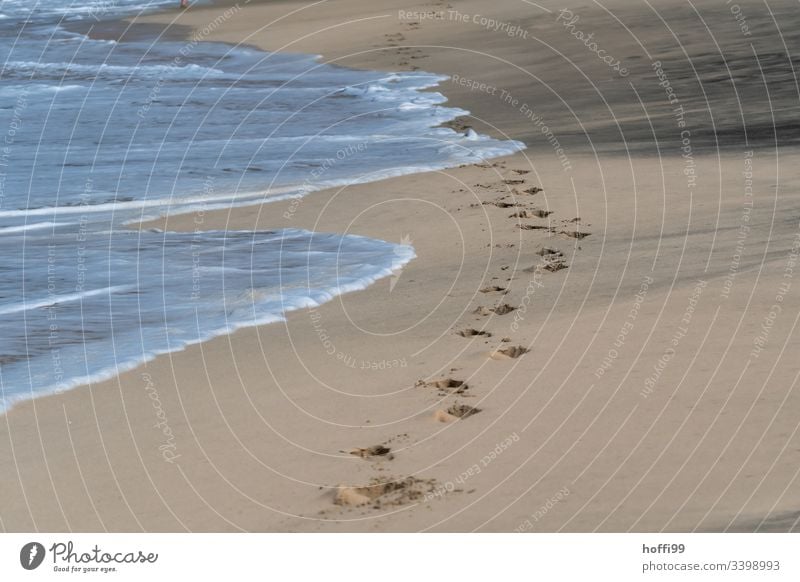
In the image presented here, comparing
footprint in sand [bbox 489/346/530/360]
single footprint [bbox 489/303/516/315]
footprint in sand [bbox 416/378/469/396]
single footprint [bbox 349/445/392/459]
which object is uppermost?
single footprint [bbox 349/445/392/459]

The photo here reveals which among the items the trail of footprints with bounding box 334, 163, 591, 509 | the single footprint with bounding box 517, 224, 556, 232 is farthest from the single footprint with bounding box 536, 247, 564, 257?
the single footprint with bounding box 517, 224, 556, 232

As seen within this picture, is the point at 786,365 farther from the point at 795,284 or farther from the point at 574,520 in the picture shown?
the point at 574,520

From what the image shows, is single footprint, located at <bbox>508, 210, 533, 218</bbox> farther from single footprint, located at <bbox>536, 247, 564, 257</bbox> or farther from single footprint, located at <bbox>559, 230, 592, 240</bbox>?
single footprint, located at <bbox>536, 247, 564, 257</bbox>

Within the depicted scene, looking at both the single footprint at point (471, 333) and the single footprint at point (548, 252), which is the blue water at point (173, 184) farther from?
the single footprint at point (471, 333)

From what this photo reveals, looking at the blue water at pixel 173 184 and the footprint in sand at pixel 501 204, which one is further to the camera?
the footprint in sand at pixel 501 204

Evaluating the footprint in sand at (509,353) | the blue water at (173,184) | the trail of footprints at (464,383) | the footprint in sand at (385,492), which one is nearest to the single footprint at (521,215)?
the trail of footprints at (464,383)
